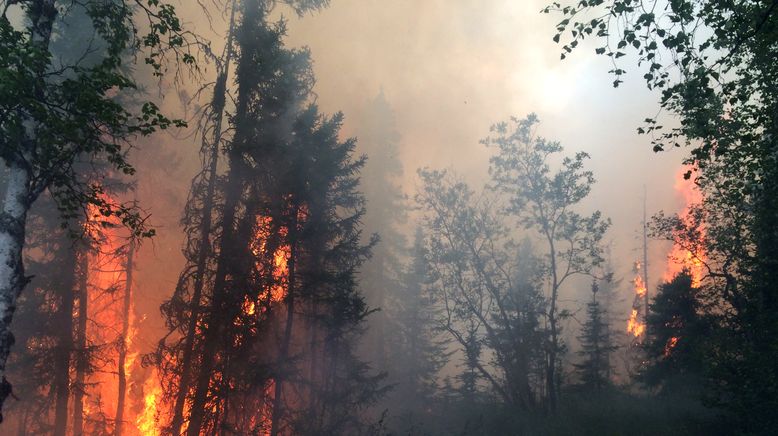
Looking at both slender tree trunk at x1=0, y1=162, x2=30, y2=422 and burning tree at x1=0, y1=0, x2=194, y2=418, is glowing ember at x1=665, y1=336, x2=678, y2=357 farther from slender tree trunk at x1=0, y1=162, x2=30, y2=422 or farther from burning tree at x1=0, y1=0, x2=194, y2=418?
slender tree trunk at x1=0, y1=162, x2=30, y2=422

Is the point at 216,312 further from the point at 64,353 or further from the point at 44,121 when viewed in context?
the point at 64,353

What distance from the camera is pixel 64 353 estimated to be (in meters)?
15.1

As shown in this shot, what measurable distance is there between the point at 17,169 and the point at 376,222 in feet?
107

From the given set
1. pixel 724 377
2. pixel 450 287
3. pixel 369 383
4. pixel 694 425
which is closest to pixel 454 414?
pixel 450 287

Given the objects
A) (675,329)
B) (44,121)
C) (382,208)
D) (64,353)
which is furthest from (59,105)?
(382,208)

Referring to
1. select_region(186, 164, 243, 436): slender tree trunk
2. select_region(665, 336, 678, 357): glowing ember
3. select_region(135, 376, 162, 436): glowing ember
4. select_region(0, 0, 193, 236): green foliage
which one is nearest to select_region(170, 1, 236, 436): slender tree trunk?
select_region(186, 164, 243, 436): slender tree trunk

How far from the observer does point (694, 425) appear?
13.9m

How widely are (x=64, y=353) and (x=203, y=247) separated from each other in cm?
807

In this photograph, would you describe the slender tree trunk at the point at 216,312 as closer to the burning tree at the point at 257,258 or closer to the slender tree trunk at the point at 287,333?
the burning tree at the point at 257,258

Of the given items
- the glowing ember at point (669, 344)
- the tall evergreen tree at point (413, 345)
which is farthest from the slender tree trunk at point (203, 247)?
the glowing ember at point (669, 344)

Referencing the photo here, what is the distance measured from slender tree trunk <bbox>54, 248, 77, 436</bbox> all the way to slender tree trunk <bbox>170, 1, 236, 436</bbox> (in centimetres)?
599

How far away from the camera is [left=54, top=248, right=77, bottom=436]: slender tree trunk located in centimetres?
1489

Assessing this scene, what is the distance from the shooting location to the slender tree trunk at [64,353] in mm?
14891

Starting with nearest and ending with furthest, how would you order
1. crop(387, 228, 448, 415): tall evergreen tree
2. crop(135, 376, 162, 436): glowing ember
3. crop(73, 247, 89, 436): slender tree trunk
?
1. crop(73, 247, 89, 436): slender tree trunk
2. crop(135, 376, 162, 436): glowing ember
3. crop(387, 228, 448, 415): tall evergreen tree
